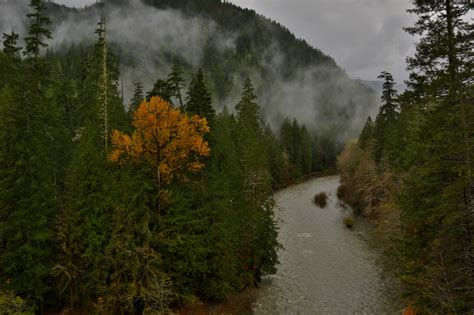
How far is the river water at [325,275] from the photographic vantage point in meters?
30.9

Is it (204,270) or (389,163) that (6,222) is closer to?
(204,270)

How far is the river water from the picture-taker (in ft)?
101

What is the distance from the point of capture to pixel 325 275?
37312mm

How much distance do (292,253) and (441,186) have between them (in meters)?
26.5

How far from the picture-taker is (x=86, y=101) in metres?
46.1

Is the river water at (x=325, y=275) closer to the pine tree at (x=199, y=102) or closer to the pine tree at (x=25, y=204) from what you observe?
the pine tree at (x=199, y=102)

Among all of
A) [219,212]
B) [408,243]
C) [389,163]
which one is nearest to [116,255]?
[219,212]

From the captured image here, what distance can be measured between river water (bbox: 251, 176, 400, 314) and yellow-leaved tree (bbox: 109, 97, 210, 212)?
13.5m

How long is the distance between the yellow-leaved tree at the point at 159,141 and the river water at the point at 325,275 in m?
13.5

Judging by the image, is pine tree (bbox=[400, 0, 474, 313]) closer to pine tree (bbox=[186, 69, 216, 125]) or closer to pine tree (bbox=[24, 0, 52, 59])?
pine tree (bbox=[186, 69, 216, 125])

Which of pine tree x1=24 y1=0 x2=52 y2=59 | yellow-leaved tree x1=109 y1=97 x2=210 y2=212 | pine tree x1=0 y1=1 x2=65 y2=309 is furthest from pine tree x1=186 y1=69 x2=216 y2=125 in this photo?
pine tree x1=24 y1=0 x2=52 y2=59

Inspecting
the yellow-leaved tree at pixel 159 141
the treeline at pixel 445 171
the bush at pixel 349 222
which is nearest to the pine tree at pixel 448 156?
the treeline at pixel 445 171

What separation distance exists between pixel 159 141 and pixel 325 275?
21.6 meters

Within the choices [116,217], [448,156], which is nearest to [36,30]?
[116,217]
